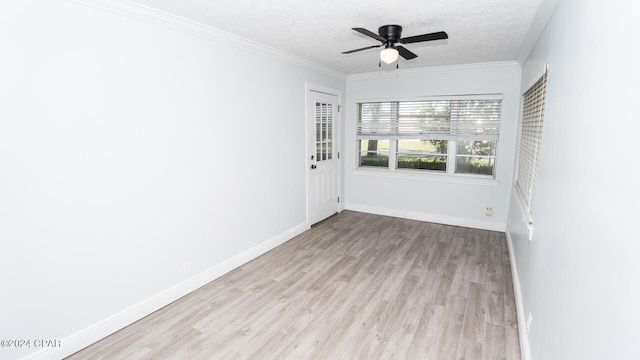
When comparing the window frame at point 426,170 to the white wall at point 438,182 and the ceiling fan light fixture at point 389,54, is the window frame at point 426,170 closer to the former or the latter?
the white wall at point 438,182

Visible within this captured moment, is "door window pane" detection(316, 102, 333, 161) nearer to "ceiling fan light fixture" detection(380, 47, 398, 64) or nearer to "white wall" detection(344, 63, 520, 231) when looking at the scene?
"white wall" detection(344, 63, 520, 231)

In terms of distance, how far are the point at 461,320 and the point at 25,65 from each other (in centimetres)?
361

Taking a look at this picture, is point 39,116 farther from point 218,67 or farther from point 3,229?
point 218,67

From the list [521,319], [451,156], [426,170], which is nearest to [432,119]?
[451,156]

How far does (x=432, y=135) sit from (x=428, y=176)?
68 cm

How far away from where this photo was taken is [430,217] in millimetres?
5320

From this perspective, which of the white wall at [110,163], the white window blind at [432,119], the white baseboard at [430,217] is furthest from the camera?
the white baseboard at [430,217]

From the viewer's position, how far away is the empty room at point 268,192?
1299mm

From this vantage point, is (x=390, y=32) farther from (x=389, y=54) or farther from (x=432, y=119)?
(x=432, y=119)

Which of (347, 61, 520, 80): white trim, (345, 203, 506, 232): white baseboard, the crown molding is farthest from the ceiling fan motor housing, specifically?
(345, 203, 506, 232): white baseboard

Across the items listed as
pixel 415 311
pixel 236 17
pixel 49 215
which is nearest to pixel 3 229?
pixel 49 215

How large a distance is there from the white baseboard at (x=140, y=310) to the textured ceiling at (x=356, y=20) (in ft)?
7.91

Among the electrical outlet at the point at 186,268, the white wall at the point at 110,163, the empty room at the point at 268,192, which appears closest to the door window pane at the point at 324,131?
the empty room at the point at 268,192

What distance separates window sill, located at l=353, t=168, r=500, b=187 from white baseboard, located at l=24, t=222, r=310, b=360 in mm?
2588
